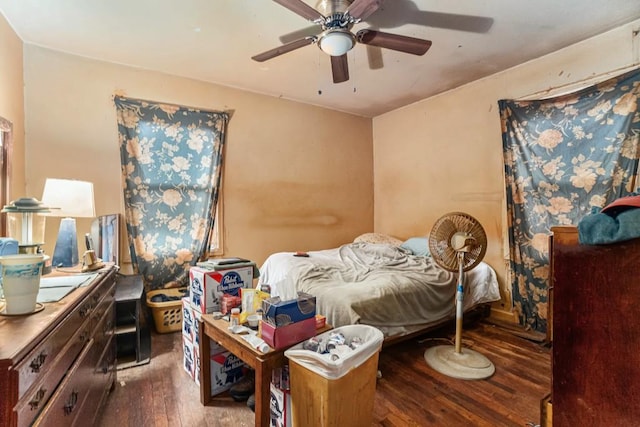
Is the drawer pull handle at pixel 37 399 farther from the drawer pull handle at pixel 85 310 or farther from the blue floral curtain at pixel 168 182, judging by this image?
the blue floral curtain at pixel 168 182

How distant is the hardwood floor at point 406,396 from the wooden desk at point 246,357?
0.18 meters

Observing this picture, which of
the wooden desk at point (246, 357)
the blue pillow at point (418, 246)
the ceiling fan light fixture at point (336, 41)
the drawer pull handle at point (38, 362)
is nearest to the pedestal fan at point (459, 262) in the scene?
the blue pillow at point (418, 246)

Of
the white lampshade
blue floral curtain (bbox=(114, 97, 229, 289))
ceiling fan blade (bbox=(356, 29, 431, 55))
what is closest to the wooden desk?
the white lampshade

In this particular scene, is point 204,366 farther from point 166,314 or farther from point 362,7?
point 362,7

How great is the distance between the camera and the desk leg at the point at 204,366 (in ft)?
5.52

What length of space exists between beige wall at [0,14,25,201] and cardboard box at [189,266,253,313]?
1.45 m

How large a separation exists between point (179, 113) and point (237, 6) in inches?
54.6

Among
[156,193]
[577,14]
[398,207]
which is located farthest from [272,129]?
[577,14]

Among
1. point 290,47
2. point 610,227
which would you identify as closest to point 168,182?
point 290,47

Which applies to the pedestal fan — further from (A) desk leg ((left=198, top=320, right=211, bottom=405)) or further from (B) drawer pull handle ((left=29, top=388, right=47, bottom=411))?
(B) drawer pull handle ((left=29, top=388, right=47, bottom=411))

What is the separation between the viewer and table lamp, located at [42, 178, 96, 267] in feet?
5.89

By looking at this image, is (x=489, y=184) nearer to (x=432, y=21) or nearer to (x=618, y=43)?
(x=618, y=43)

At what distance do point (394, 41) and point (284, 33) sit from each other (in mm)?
900

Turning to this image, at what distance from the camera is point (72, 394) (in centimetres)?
110
